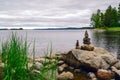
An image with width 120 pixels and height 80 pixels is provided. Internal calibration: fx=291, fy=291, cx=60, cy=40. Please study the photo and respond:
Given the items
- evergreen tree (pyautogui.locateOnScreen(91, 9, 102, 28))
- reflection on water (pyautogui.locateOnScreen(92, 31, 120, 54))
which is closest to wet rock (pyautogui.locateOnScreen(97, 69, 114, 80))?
reflection on water (pyautogui.locateOnScreen(92, 31, 120, 54))

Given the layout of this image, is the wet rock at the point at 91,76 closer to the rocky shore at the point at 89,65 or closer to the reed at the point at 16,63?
the rocky shore at the point at 89,65

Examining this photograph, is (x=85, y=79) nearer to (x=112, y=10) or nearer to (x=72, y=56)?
(x=72, y=56)

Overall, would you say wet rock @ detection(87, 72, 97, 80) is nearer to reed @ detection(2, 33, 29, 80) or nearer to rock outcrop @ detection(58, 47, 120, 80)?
rock outcrop @ detection(58, 47, 120, 80)

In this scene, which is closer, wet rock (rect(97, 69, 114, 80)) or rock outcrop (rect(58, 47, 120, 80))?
wet rock (rect(97, 69, 114, 80))

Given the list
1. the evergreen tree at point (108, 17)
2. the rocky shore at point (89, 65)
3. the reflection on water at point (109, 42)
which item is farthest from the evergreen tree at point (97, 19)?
the rocky shore at point (89, 65)

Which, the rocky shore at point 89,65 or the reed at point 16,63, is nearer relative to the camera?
the reed at point 16,63

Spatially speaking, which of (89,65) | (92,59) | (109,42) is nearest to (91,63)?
(89,65)

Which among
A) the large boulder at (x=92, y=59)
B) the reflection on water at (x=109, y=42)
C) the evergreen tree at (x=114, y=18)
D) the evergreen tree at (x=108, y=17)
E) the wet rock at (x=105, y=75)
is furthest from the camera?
the evergreen tree at (x=108, y=17)

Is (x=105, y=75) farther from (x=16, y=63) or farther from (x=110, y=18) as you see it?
(x=110, y=18)

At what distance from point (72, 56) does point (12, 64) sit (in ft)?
57.4

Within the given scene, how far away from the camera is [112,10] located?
126 m

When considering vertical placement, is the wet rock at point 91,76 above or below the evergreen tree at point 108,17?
below

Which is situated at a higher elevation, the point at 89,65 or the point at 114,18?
the point at 114,18

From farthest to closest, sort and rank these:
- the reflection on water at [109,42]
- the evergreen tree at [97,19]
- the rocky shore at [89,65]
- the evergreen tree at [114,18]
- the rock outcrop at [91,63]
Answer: the evergreen tree at [97,19] → the evergreen tree at [114,18] → the reflection on water at [109,42] → the rock outcrop at [91,63] → the rocky shore at [89,65]
